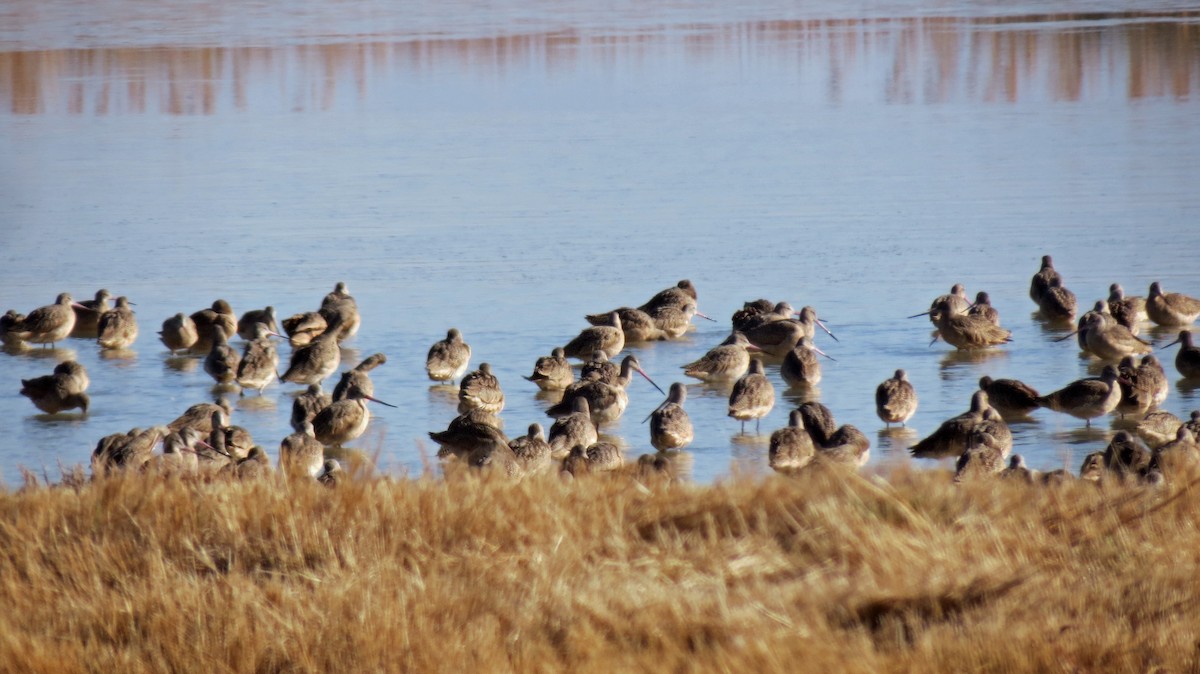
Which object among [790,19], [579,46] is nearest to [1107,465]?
[579,46]

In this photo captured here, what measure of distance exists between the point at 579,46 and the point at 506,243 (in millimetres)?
25516

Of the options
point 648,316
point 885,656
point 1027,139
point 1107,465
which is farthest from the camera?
point 1027,139

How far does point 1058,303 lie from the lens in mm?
13289

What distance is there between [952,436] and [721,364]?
2.83 m

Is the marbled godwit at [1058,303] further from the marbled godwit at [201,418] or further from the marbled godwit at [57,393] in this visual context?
the marbled godwit at [57,393]

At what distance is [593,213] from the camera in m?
19.0

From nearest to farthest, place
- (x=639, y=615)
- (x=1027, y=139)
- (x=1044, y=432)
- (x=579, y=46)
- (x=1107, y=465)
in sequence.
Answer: (x=639, y=615) → (x=1107, y=465) → (x=1044, y=432) → (x=1027, y=139) → (x=579, y=46)

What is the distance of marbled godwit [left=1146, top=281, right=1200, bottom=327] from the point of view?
43.1 feet

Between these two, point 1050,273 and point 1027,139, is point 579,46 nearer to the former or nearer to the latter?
point 1027,139

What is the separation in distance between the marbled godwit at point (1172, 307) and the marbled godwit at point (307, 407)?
22.5 ft

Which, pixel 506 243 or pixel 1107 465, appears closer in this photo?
pixel 1107 465

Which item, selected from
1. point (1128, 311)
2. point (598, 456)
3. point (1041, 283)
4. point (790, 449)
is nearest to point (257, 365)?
point (598, 456)

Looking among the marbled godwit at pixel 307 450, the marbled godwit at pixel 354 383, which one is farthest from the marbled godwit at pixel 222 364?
the marbled godwit at pixel 307 450

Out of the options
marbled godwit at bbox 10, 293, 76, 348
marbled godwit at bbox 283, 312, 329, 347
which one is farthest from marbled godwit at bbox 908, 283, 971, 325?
marbled godwit at bbox 10, 293, 76, 348
